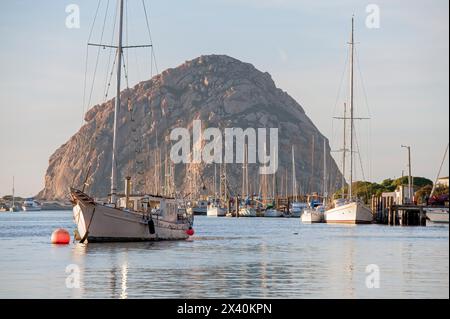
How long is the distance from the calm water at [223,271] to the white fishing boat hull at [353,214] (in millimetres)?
59080

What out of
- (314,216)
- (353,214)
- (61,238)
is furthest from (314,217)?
(61,238)

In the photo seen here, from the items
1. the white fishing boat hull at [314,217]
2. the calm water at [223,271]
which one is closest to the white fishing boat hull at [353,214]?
the white fishing boat hull at [314,217]

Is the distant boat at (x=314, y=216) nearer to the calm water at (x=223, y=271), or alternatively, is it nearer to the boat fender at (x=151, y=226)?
the calm water at (x=223, y=271)

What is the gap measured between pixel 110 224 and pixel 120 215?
1.03 metres

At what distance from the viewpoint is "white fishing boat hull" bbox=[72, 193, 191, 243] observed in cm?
6881

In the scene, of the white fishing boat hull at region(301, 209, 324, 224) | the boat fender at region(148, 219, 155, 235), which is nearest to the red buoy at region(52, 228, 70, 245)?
the boat fender at region(148, 219, 155, 235)

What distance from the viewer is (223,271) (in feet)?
Result: 157

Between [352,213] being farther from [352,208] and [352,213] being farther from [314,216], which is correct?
[314,216]

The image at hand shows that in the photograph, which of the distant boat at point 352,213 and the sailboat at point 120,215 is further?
the distant boat at point 352,213

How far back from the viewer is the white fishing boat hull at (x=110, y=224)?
6881 centimetres

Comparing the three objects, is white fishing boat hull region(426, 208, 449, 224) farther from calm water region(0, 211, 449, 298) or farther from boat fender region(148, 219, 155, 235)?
boat fender region(148, 219, 155, 235)

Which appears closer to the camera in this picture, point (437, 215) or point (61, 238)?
point (61, 238)

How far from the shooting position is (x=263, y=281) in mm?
42812
